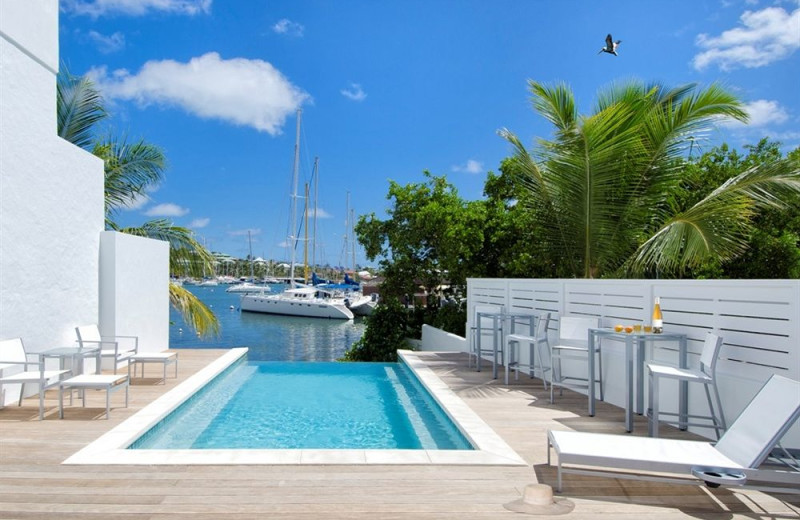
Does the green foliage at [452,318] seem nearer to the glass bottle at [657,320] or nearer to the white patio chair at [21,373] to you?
the glass bottle at [657,320]

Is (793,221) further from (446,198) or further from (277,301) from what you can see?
(277,301)

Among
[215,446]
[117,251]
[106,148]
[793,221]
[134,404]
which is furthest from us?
[793,221]

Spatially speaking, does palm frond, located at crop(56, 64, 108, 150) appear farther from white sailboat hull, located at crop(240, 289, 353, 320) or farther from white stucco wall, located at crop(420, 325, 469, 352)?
white sailboat hull, located at crop(240, 289, 353, 320)

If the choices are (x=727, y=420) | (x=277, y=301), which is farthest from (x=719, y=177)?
(x=277, y=301)

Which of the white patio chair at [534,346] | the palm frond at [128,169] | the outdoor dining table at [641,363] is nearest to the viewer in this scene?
the outdoor dining table at [641,363]

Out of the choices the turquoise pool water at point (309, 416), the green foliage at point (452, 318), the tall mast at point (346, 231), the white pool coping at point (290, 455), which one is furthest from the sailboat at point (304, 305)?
the white pool coping at point (290, 455)

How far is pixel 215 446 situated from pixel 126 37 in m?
42.7

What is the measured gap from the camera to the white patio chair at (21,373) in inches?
243

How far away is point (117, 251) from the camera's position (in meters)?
9.91

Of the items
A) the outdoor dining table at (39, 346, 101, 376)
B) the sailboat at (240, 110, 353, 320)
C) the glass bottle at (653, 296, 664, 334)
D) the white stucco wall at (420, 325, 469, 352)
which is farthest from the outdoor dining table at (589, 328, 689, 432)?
the sailboat at (240, 110, 353, 320)

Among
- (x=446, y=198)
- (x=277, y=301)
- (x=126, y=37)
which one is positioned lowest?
(x=277, y=301)

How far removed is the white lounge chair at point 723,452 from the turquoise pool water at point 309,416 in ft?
5.82

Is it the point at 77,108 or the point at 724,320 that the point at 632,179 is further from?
the point at 77,108

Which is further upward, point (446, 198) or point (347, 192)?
point (347, 192)
